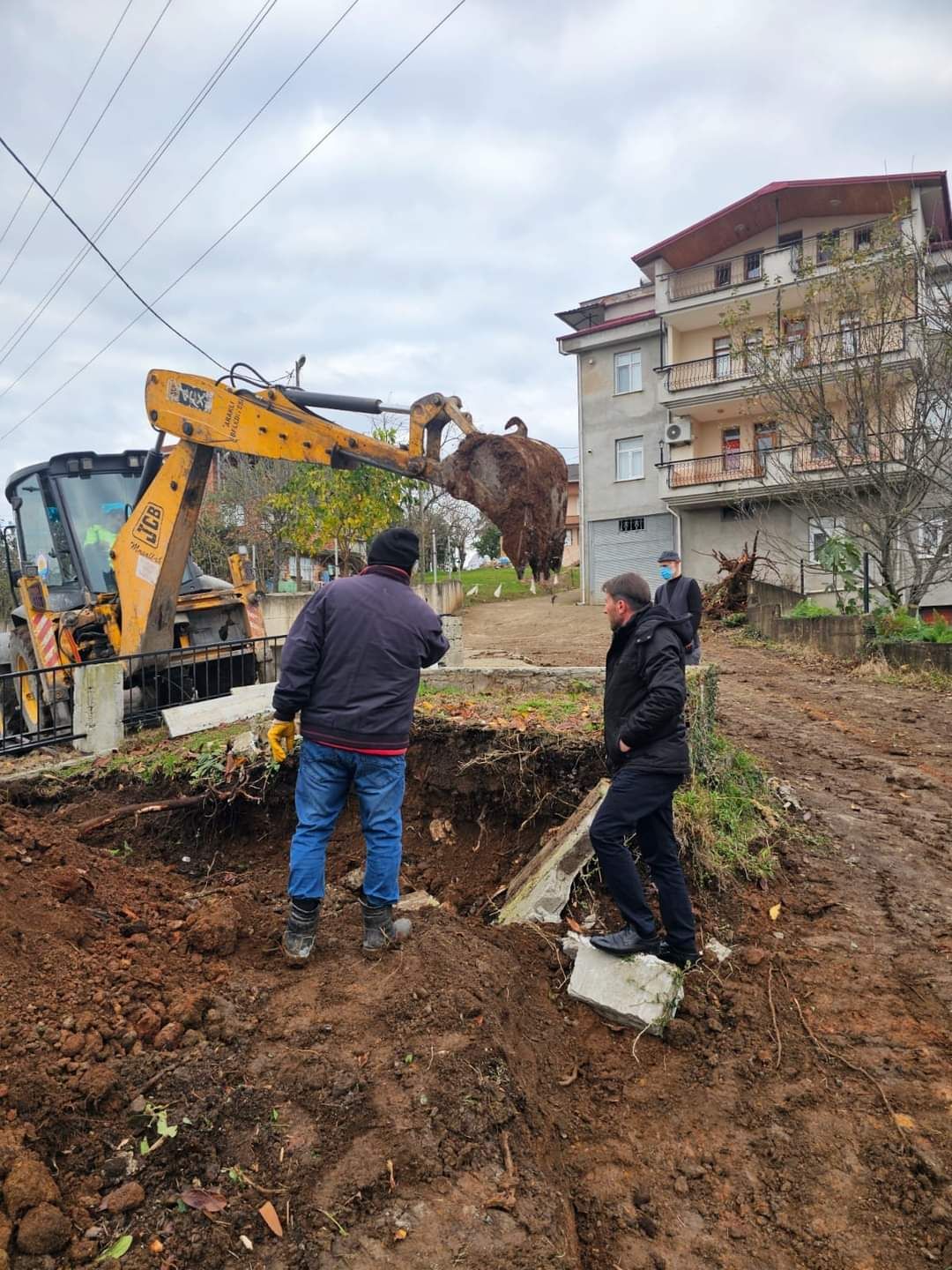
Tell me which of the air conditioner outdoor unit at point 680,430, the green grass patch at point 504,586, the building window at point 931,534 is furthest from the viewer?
the green grass patch at point 504,586

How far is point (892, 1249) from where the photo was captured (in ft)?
7.89

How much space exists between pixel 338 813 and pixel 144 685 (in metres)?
5.34

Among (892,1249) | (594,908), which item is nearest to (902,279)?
(594,908)

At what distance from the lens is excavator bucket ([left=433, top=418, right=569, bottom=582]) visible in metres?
6.24

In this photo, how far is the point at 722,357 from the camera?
2372 centimetres

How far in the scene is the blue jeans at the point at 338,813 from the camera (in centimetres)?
358

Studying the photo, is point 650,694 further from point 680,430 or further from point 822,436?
point 680,430

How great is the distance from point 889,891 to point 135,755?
566cm

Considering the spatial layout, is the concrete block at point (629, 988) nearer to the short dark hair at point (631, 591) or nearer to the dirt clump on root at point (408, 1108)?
the dirt clump on root at point (408, 1108)

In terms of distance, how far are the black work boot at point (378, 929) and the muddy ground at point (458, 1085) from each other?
0.41 feet

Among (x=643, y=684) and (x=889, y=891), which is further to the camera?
(x=889, y=891)

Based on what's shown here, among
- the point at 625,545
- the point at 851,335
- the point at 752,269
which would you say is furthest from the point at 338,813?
the point at 752,269

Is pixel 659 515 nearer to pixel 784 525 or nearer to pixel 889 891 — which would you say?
pixel 784 525

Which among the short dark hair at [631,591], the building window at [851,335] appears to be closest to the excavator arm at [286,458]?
the short dark hair at [631,591]
